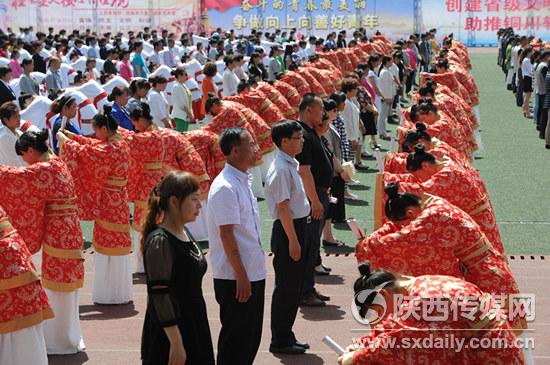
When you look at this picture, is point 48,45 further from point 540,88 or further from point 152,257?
point 152,257

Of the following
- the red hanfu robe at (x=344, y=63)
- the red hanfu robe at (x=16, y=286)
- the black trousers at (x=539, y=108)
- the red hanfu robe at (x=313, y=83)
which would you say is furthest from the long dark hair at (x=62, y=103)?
the red hanfu robe at (x=344, y=63)

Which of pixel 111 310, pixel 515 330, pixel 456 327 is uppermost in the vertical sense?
pixel 456 327

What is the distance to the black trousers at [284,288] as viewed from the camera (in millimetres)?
6988

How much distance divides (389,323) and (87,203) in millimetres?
4712

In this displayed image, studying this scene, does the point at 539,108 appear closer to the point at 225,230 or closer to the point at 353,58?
the point at 353,58

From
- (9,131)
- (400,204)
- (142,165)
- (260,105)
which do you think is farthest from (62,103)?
(400,204)

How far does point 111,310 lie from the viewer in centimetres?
840

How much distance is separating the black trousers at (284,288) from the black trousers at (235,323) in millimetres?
1048

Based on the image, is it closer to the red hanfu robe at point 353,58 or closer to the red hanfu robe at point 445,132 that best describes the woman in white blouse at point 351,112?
the red hanfu robe at point 445,132

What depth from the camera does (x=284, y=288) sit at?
7.02m

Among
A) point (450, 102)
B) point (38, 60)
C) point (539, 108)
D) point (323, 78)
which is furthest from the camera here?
point (38, 60)

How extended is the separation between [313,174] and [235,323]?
2.81 meters

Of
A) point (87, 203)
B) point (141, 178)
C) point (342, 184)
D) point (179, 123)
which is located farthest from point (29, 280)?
point (179, 123)

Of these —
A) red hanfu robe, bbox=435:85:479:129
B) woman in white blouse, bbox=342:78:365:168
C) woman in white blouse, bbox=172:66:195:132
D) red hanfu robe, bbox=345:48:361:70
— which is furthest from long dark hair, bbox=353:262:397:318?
red hanfu robe, bbox=345:48:361:70
